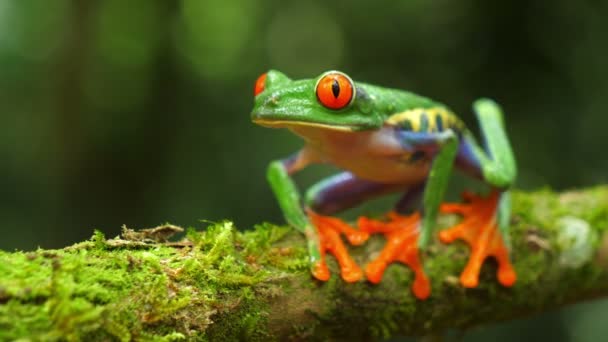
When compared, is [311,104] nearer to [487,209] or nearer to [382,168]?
[382,168]

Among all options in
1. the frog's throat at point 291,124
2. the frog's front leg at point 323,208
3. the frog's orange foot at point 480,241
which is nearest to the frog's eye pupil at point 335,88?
the frog's throat at point 291,124

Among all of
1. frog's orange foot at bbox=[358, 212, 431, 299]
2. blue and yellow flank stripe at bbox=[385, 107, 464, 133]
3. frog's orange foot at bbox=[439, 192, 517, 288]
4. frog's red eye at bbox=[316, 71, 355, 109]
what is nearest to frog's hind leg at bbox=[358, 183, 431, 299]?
frog's orange foot at bbox=[358, 212, 431, 299]

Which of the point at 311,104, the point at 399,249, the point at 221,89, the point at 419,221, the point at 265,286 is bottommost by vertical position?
the point at 265,286

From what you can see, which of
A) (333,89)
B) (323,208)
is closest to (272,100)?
(333,89)

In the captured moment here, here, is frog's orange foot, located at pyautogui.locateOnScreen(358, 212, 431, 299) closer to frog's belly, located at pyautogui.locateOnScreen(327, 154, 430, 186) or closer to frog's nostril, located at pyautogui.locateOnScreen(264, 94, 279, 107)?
frog's belly, located at pyautogui.locateOnScreen(327, 154, 430, 186)

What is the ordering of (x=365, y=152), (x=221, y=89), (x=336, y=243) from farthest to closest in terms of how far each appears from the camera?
(x=221, y=89)
(x=365, y=152)
(x=336, y=243)

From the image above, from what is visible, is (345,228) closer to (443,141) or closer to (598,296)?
(443,141)

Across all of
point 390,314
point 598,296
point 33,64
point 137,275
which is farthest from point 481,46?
point 33,64
